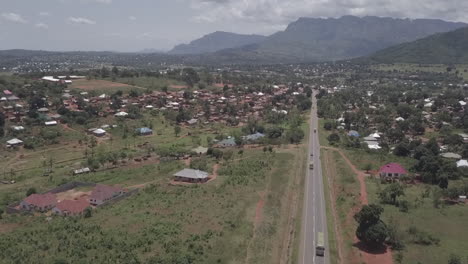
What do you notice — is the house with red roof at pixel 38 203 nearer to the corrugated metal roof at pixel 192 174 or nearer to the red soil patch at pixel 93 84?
the corrugated metal roof at pixel 192 174

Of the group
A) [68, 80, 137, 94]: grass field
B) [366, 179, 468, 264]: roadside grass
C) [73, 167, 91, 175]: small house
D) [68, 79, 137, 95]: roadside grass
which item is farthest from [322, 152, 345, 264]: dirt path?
[68, 80, 137, 94]: grass field

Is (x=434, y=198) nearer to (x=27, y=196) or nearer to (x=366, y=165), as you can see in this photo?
(x=366, y=165)

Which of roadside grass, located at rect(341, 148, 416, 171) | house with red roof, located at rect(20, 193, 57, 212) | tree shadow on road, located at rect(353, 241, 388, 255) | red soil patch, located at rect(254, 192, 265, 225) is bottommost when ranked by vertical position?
house with red roof, located at rect(20, 193, 57, 212)

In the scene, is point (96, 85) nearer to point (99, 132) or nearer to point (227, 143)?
point (99, 132)

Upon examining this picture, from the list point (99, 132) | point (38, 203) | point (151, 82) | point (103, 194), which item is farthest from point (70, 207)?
point (151, 82)

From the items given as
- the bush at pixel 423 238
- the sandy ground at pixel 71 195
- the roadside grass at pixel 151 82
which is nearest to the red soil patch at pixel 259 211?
the bush at pixel 423 238

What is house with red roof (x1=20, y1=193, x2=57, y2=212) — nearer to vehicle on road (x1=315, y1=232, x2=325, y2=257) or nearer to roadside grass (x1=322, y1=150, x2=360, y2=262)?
vehicle on road (x1=315, y1=232, x2=325, y2=257)
